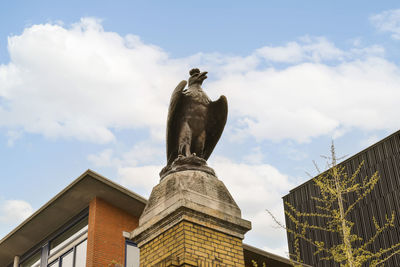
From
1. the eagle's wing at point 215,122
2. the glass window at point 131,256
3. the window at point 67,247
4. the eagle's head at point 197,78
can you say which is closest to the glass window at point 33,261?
the window at point 67,247

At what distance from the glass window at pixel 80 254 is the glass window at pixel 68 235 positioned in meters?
0.65

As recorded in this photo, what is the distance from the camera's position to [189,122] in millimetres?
8664

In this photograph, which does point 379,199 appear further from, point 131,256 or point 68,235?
point 68,235

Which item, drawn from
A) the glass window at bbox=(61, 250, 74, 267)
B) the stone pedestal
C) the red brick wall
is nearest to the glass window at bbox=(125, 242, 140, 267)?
the red brick wall

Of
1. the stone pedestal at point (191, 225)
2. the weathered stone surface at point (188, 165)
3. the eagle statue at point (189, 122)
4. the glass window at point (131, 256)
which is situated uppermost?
the glass window at point (131, 256)

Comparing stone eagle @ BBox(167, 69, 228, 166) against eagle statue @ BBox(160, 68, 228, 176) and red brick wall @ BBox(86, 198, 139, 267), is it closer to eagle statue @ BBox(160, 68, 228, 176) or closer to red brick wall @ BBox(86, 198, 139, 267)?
eagle statue @ BBox(160, 68, 228, 176)

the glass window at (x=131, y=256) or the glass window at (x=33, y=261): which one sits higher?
the glass window at (x=33, y=261)

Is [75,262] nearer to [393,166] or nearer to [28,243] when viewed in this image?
[28,243]

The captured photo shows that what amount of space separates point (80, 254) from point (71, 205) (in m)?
1.92

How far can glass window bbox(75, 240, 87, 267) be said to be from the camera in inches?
722

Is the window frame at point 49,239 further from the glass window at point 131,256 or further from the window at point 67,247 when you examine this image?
the glass window at point 131,256

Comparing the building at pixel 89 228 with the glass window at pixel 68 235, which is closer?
the building at pixel 89 228

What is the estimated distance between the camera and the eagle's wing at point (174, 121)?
8.68m

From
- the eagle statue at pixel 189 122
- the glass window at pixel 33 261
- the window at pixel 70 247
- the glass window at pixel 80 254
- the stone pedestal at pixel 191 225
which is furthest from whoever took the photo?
the glass window at pixel 33 261
